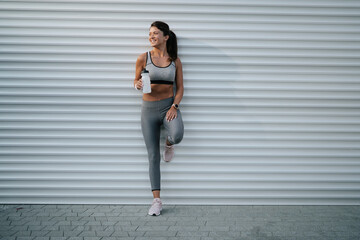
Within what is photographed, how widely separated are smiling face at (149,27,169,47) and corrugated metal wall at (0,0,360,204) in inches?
14.0

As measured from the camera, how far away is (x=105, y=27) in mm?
4184

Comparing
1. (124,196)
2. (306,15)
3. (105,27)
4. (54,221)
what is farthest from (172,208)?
(306,15)

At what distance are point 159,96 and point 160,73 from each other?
0.29 metres

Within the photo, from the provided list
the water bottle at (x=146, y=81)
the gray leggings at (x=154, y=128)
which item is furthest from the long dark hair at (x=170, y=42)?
the gray leggings at (x=154, y=128)

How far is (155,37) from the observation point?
3.85 metres

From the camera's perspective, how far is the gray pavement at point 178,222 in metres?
3.29

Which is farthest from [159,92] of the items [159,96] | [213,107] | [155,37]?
[213,107]

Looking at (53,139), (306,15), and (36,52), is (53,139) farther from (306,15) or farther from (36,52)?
(306,15)

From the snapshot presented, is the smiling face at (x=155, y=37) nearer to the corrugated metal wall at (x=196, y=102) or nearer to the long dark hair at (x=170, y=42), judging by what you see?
the long dark hair at (x=170, y=42)

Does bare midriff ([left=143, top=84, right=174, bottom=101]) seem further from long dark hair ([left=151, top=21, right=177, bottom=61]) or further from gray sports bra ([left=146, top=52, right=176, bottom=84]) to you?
long dark hair ([left=151, top=21, right=177, bottom=61])

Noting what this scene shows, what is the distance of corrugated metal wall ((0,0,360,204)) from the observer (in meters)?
4.18

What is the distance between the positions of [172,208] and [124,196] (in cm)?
70

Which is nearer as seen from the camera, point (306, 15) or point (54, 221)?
point (54, 221)

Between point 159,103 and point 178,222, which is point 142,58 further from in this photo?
point 178,222
